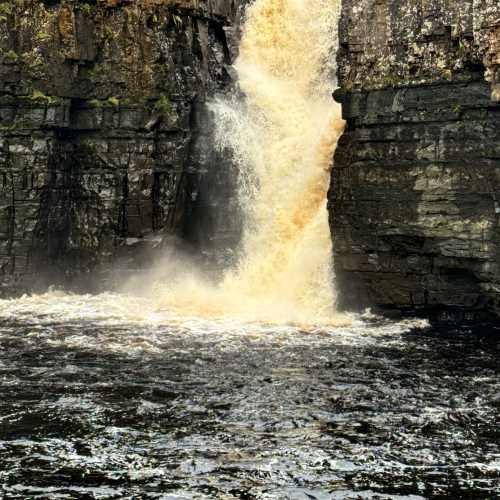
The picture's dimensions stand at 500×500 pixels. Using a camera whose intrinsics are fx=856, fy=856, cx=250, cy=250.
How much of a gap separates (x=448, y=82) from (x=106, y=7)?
1322 cm

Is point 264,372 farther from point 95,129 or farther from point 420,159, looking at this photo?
point 95,129

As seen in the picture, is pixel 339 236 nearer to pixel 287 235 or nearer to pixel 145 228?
pixel 287 235

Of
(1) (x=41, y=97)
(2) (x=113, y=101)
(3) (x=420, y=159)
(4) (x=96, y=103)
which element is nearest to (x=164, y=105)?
(2) (x=113, y=101)

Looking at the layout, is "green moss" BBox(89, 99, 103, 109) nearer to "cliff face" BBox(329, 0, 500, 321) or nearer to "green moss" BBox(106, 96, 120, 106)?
"green moss" BBox(106, 96, 120, 106)

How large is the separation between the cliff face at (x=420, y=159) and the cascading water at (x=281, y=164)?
7.00ft

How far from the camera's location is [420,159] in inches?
1089

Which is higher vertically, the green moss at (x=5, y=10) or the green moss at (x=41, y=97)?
the green moss at (x=5, y=10)

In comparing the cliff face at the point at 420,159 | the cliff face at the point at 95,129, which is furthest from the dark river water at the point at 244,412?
the cliff face at the point at 95,129

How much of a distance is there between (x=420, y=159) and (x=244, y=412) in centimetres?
1267

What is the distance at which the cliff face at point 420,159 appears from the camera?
86.8 ft

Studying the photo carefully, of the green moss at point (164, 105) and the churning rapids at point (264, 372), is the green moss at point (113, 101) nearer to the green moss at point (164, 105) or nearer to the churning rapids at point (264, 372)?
the green moss at point (164, 105)

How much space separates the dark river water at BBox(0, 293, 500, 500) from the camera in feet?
48.0

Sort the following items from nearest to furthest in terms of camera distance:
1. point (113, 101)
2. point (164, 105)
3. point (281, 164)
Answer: point (113, 101)
point (164, 105)
point (281, 164)

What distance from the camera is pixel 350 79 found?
29.0m
